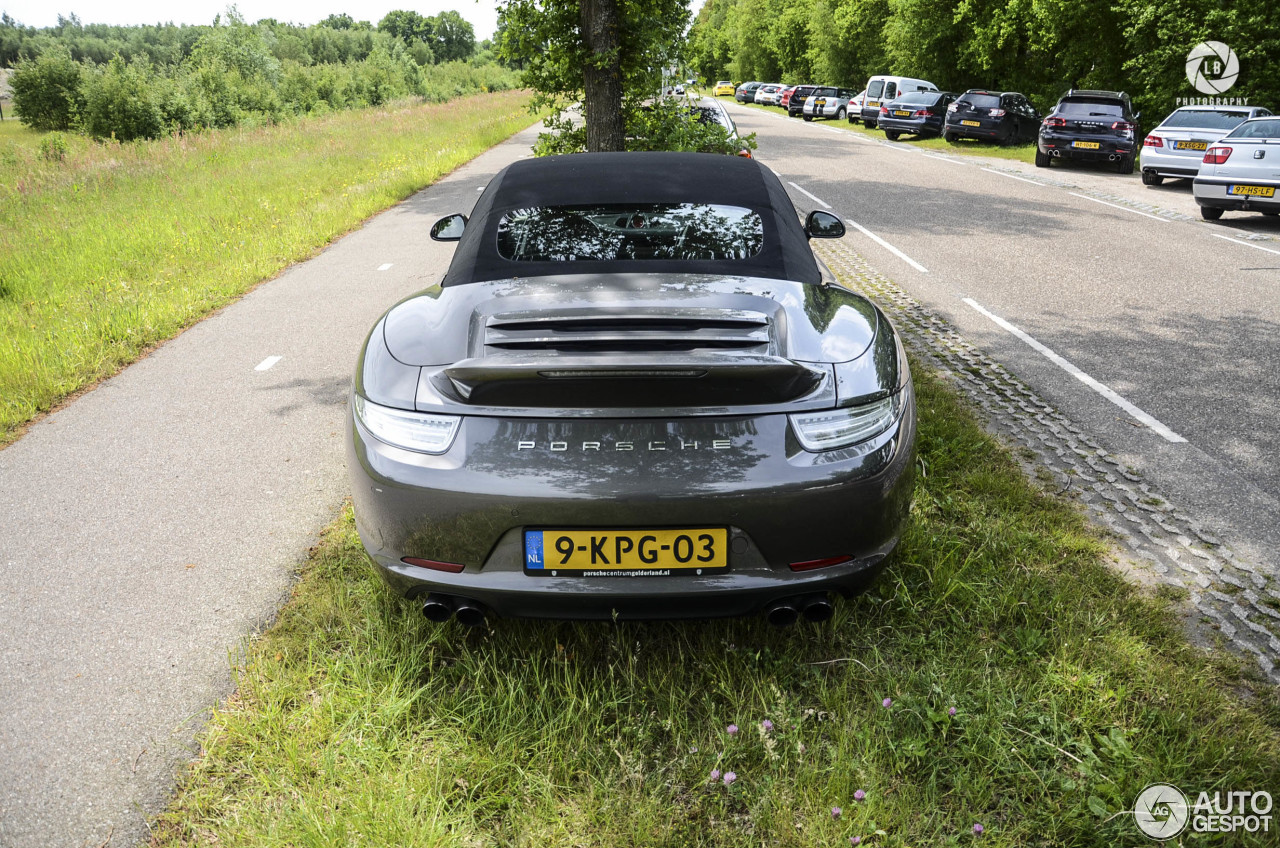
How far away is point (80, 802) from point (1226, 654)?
3.40 metres

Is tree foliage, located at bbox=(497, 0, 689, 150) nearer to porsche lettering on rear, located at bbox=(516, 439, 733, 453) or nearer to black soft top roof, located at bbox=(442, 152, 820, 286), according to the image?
black soft top roof, located at bbox=(442, 152, 820, 286)

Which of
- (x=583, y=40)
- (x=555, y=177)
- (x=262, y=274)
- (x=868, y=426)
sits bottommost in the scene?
(x=262, y=274)

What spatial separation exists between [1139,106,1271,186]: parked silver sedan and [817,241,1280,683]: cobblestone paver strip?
12854 millimetres

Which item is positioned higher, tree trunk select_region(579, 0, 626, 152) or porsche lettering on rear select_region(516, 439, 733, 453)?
tree trunk select_region(579, 0, 626, 152)

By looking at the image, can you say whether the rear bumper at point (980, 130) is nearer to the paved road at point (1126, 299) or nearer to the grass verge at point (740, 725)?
the paved road at point (1126, 299)

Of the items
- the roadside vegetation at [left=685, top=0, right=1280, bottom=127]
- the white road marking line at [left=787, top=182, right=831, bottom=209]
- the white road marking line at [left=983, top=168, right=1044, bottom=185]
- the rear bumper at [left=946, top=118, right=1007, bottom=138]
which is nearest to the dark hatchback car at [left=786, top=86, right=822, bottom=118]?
the roadside vegetation at [left=685, top=0, right=1280, bottom=127]

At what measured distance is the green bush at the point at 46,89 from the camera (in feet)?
128

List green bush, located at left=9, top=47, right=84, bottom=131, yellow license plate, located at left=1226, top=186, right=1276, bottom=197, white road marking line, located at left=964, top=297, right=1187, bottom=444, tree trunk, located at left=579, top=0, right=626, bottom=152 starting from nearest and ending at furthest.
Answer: white road marking line, located at left=964, top=297, right=1187, bottom=444 → tree trunk, located at left=579, top=0, right=626, bottom=152 → yellow license plate, located at left=1226, top=186, right=1276, bottom=197 → green bush, located at left=9, top=47, right=84, bottom=131

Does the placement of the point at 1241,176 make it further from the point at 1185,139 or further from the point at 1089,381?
the point at 1089,381

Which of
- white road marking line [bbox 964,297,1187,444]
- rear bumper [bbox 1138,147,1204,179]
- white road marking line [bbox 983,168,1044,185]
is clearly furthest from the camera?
white road marking line [bbox 983,168,1044,185]

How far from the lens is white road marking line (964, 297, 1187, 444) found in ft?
15.3

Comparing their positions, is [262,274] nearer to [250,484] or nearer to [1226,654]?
[250,484]

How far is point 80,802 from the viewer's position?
2203 mm

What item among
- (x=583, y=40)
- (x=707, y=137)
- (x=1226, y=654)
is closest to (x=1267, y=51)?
(x=707, y=137)
